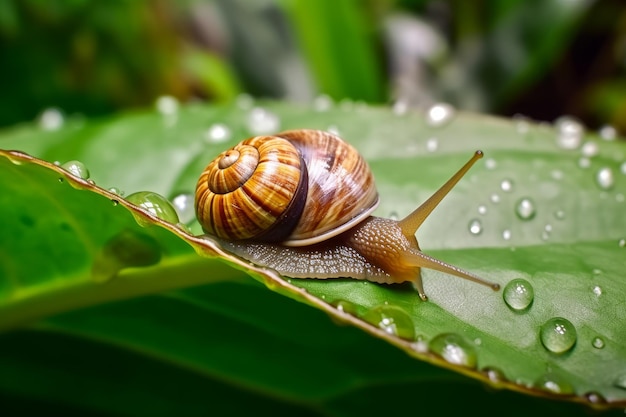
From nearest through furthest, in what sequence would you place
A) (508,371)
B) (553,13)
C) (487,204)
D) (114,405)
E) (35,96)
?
1. (508,371)
2. (487,204)
3. (114,405)
4. (35,96)
5. (553,13)

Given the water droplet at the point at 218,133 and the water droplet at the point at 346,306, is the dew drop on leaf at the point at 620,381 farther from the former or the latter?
the water droplet at the point at 218,133

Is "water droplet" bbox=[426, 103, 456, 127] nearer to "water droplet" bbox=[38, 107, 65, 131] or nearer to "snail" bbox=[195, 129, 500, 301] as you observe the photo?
"snail" bbox=[195, 129, 500, 301]

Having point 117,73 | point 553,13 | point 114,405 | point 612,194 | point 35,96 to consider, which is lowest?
point 114,405

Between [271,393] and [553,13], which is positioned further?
[553,13]

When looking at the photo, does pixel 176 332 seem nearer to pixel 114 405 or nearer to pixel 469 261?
pixel 114 405

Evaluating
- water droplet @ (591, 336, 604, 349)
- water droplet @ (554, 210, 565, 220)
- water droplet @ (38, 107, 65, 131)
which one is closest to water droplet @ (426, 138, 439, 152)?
water droplet @ (554, 210, 565, 220)

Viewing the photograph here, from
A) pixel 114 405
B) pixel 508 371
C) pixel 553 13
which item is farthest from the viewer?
A: pixel 553 13

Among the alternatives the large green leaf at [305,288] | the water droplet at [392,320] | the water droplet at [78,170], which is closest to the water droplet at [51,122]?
the large green leaf at [305,288]

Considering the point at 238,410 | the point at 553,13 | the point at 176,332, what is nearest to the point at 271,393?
the point at 238,410
